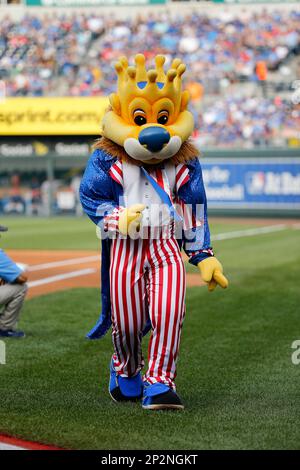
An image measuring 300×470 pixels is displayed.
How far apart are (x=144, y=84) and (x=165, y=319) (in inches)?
55.8

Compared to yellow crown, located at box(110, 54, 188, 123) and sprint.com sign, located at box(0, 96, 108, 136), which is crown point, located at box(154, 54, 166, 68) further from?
sprint.com sign, located at box(0, 96, 108, 136)

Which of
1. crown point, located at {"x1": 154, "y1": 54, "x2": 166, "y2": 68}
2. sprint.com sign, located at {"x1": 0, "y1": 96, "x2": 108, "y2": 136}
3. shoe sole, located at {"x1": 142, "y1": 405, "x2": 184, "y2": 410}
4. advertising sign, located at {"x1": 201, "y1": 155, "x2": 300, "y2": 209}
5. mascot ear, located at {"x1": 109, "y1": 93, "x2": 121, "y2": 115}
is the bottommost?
advertising sign, located at {"x1": 201, "y1": 155, "x2": 300, "y2": 209}

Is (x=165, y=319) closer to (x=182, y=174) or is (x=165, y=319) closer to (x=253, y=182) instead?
(x=182, y=174)

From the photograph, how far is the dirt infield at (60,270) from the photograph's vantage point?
12.6m

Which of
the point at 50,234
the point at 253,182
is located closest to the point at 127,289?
the point at 50,234

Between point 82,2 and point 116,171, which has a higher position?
point 82,2

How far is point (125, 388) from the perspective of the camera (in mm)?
5480

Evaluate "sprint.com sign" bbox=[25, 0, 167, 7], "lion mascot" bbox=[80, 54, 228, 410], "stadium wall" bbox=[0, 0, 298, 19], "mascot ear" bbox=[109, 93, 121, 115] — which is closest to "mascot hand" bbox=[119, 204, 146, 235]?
"lion mascot" bbox=[80, 54, 228, 410]

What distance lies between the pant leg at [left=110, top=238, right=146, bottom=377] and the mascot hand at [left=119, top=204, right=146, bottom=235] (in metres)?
0.20


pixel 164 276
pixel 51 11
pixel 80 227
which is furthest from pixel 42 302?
pixel 51 11

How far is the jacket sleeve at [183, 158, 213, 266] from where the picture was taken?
213 inches

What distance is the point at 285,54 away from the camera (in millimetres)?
32938

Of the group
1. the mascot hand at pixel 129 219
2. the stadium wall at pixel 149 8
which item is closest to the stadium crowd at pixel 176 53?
the stadium wall at pixel 149 8
